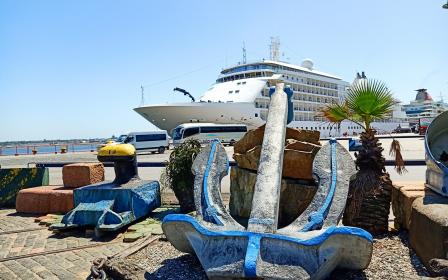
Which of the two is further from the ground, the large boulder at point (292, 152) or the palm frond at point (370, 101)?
the palm frond at point (370, 101)

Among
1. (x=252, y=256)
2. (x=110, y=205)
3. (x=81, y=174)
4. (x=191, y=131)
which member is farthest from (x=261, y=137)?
(x=191, y=131)

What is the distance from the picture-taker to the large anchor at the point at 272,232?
283 cm

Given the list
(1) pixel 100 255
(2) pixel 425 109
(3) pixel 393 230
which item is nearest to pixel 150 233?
(1) pixel 100 255

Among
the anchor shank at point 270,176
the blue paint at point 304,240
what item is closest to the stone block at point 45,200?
the anchor shank at point 270,176

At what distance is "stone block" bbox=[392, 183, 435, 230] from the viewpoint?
434 cm

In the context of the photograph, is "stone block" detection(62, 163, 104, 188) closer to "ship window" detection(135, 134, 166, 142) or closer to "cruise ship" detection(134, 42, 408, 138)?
"ship window" detection(135, 134, 166, 142)

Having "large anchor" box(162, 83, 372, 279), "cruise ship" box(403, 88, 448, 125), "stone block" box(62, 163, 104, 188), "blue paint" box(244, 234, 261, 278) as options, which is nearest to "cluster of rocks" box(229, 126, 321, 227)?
"large anchor" box(162, 83, 372, 279)

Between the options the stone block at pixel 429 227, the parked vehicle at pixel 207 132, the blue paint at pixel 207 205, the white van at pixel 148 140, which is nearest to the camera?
the stone block at pixel 429 227

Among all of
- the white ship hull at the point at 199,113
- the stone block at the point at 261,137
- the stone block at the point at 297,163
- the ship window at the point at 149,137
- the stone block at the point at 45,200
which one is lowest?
the stone block at the point at 45,200

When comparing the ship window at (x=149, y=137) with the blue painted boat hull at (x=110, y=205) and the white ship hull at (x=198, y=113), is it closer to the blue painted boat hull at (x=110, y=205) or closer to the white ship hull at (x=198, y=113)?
the white ship hull at (x=198, y=113)

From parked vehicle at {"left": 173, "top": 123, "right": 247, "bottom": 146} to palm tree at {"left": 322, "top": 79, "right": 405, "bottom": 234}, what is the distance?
23.9 metres

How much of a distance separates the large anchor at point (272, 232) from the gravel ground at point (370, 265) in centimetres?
36

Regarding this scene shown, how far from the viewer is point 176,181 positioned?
6684 millimetres

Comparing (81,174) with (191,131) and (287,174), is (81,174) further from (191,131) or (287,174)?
(191,131)
